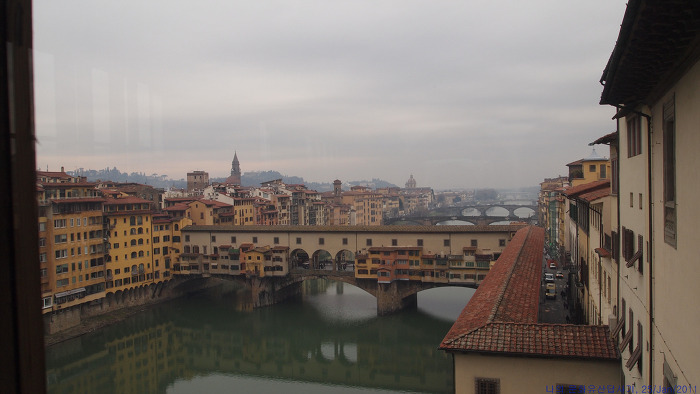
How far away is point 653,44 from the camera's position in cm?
202

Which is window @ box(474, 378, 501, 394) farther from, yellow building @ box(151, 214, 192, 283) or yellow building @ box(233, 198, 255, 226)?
yellow building @ box(233, 198, 255, 226)

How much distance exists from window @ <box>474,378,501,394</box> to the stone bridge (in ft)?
39.2

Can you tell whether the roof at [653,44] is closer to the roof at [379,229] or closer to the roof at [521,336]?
the roof at [521,336]

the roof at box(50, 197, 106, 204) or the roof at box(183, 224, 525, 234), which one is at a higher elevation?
the roof at box(50, 197, 106, 204)

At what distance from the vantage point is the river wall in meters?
14.7

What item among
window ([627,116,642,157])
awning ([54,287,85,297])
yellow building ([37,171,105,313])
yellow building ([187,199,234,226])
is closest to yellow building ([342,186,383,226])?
yellow building ([187,199,234,226])

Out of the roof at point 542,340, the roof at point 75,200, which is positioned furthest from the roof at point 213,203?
the roof at point 542,340

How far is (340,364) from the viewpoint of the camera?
1342cm

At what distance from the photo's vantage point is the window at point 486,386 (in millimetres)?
5156

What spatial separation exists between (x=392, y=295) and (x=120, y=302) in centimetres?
914

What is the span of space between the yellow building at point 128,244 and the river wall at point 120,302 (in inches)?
13.1

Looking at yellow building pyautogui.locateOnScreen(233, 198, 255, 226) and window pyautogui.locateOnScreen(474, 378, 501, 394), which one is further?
yellow building pyautogui.locateOnScreen(233, 198, 255, 226)

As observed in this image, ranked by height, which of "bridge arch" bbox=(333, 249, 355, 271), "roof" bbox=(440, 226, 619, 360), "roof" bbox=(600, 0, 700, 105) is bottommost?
"bridge arch" bbox=(333, 249, 355, 271)

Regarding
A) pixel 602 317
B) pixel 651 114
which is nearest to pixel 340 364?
pixel 602 317
